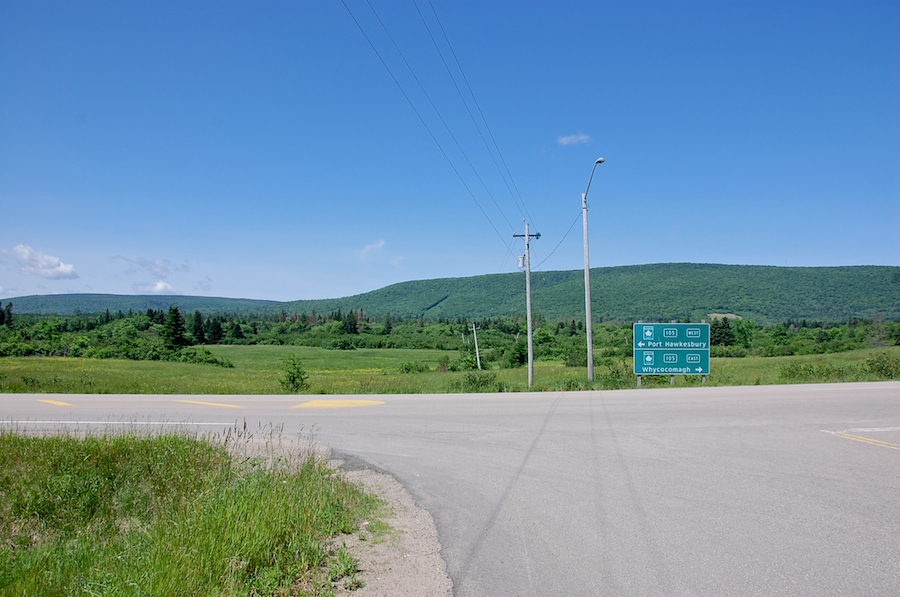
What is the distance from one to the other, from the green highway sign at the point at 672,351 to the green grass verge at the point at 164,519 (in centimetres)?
1702

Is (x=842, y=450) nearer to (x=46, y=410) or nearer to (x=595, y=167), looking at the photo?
(x=595, y=167)

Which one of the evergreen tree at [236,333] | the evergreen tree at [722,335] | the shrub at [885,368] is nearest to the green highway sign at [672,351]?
the shrub at [885,368]

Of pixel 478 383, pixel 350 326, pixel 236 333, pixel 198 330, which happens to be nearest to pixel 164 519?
pixel 478 383

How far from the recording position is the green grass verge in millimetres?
4223

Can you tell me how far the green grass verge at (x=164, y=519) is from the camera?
4.22 m

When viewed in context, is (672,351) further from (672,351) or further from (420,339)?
(420,339)

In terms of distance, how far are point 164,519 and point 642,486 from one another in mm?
5334

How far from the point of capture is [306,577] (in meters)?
4.43

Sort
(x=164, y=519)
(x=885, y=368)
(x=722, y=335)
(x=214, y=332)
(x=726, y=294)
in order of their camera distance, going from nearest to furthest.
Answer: (x=164, y=519) < (x=885, y=368) < (x=722, y=335) < (x=214, y=332) < (x=726, y=294)

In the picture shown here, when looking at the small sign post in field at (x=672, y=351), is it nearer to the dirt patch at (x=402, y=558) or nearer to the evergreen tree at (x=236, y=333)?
the dirt patch at (x=402, y=558)

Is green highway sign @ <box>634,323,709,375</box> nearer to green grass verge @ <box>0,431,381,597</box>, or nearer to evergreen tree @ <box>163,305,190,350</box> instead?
green grass verge @ <box>0,431,381,597</box>

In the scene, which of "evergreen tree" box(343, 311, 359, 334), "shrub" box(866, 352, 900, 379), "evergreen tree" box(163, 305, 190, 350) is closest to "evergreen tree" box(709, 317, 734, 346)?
"shrub" box(866, 352, 900, 379)

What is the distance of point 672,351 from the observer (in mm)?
22500

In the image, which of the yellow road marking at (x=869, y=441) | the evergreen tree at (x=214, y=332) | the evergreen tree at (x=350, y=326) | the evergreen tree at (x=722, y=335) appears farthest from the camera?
the evergreen tree at (x=350, y=326)
